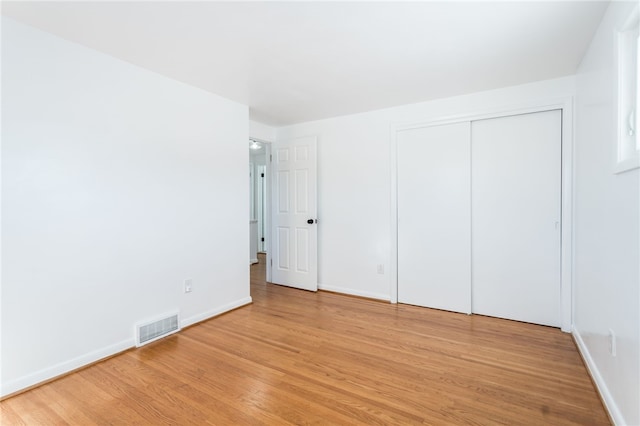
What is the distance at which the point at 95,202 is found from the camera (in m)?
2.25

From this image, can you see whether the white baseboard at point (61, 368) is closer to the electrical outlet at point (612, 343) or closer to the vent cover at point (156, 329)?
the vent cover at point (156, 329)

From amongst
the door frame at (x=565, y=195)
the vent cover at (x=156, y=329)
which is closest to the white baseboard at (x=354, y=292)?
the door frame at (x=565, y=195)

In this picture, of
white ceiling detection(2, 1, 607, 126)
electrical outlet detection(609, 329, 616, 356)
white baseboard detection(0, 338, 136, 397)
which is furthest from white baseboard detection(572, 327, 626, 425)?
white baseboard detection(0, 338, 136, 397)

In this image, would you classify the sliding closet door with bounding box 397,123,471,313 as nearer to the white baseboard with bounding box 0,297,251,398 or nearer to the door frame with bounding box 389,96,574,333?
the door frame with bounding box 389,96,574,333

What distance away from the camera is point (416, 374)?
2.08m

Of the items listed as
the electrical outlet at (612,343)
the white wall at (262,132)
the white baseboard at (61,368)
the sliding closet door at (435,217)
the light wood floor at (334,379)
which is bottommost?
the light wood floor at (334,379)

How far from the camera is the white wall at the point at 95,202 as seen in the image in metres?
1.89

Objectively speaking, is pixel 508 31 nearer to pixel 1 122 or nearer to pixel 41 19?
pixel 41 19

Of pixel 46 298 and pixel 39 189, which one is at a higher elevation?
pixel 39 189

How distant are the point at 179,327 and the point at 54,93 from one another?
83.1 inches

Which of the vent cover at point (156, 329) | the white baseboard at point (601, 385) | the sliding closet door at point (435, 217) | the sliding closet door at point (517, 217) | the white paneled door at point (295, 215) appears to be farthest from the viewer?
the white paneled door at point (295, 215)

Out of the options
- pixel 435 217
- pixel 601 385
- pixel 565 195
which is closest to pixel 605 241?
pixel 601 385

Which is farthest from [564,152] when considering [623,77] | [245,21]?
[245,21]

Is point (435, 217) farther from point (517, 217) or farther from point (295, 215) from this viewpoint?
point (295, 215)
